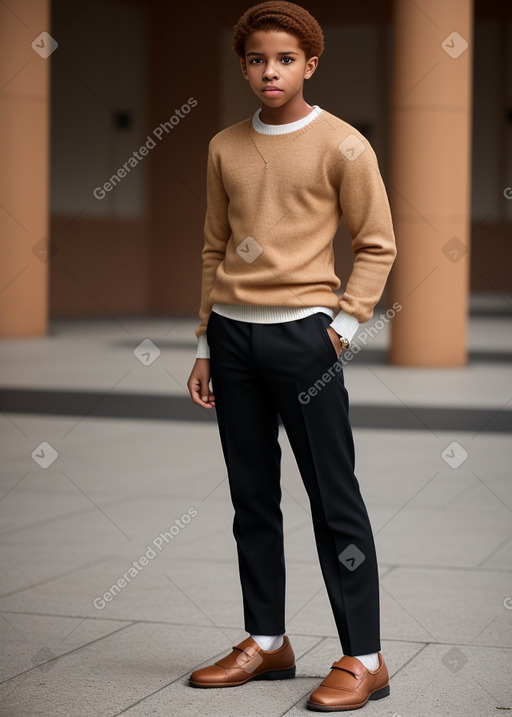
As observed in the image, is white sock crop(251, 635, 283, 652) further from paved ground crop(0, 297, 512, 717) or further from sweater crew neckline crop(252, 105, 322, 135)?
sweater crew neckline crop(252, 105, 322, 135)

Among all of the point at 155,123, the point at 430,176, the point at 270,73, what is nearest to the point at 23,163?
the point at 430,176

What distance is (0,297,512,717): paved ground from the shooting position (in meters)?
3.77

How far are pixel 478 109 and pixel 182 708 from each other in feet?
90.9

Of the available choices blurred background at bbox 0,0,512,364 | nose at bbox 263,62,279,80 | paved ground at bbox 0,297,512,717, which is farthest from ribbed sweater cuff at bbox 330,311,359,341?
blurred background at bbox 0,0,512,364

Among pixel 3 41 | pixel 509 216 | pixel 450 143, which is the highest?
pixel 3 41

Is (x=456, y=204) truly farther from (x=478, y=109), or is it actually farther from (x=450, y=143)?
(x=478, y=109)

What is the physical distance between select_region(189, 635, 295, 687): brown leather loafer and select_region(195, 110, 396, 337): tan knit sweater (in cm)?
109

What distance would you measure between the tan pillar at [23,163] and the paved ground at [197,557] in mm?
6797

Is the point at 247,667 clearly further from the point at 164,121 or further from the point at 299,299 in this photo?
the point at 164,121

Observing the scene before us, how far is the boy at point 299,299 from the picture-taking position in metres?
3.50

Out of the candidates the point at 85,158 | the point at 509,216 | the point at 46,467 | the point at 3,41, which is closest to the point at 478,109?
the point at 509,216

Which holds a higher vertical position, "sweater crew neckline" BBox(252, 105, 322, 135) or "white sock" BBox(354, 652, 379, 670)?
"sweater crew neckline" BBox(252, 105, 322, 135)

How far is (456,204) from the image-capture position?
46.3ft

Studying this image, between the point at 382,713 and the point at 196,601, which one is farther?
the point at 196,601
